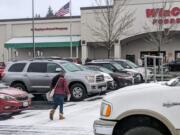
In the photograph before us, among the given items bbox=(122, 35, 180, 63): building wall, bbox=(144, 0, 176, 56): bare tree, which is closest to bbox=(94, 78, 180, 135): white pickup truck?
bbox=(144, 0, 176, 56): bare tree

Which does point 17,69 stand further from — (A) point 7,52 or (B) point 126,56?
(A) point 7,52

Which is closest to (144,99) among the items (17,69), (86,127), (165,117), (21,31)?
(165,117)

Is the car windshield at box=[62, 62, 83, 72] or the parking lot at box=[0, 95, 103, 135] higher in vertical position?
the car windshield at box=[62, 62, 83, 72]

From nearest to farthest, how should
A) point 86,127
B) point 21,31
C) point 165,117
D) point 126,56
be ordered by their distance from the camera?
point 165,117 < point 86,127 < point 126,56 < point 21,31

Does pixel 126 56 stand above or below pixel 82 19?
below

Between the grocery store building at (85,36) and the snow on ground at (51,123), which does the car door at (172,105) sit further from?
the grocery store building at (85,36)

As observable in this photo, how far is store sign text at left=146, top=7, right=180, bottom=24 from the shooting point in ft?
155

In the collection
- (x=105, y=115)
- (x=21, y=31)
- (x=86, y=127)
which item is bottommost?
(x=86, y=127)

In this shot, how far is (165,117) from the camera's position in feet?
21.7

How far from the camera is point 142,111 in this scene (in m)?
6.69

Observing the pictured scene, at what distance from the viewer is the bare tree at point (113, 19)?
153 feet

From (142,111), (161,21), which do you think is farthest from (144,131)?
(161,21)

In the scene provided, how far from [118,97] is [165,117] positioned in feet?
2.54

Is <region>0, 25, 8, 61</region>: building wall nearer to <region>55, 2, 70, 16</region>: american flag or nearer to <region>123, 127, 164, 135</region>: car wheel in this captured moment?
<region>55, 2, 70, 16</region>: american flag
